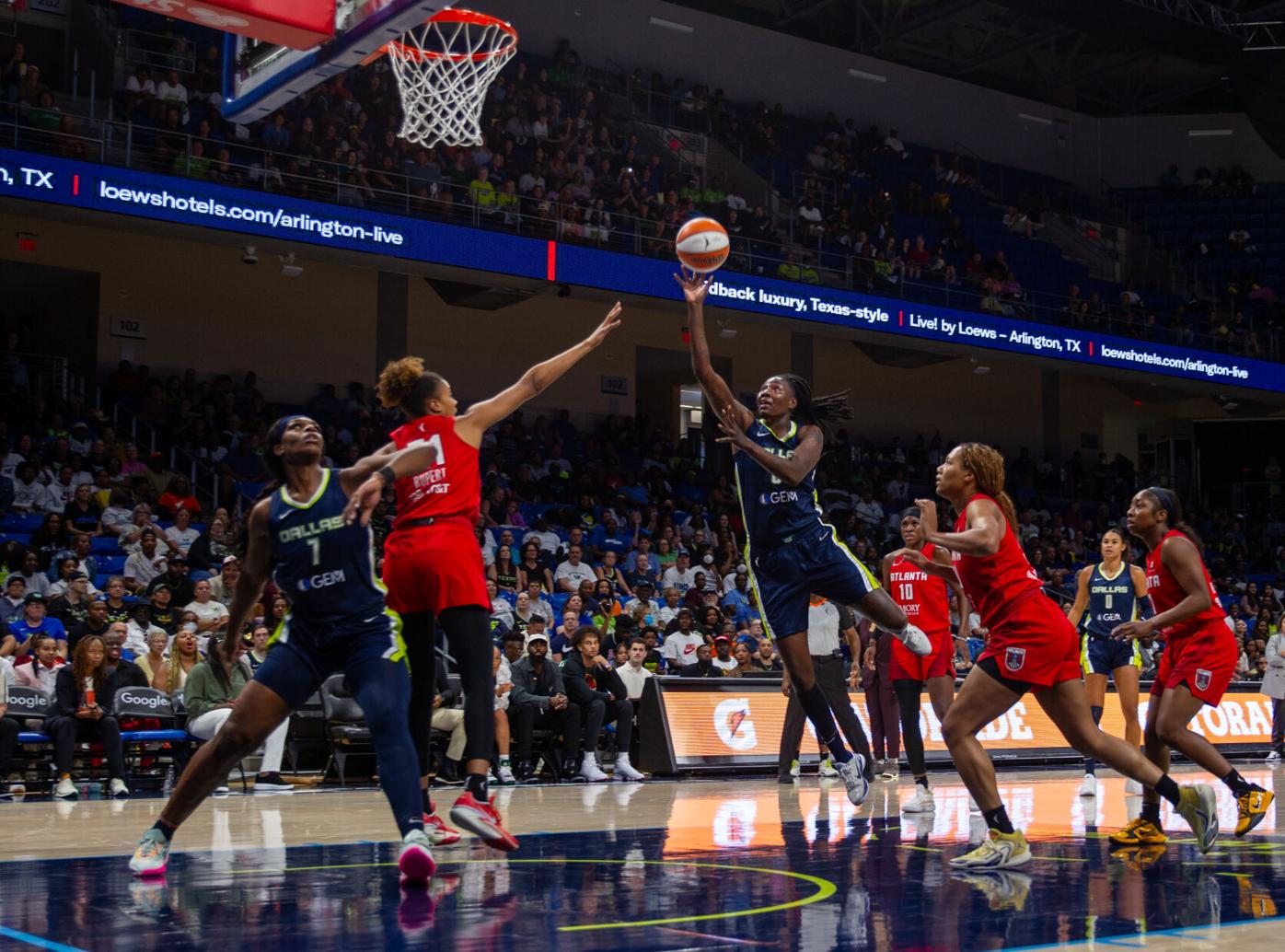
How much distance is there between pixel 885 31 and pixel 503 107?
11421mm

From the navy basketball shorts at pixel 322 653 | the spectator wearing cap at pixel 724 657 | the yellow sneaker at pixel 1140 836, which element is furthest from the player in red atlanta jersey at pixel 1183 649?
the spectator wearing cap at pixel 724 657

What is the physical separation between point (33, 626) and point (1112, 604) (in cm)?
951

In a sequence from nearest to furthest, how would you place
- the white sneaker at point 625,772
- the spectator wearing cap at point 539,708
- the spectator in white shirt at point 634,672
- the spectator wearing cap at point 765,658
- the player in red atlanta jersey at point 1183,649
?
the player in red atlanta jersey at point 1183,649 < the spectator wearing cap at point 539,708 < the white sneaker at point 625,772 < the spectator in white shirt at point 634,672 < the spectator wearing cap at point 765,658

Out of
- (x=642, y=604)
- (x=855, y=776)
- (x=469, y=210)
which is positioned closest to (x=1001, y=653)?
(x=855, y=776)

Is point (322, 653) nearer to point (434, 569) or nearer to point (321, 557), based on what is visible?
point (321, 557)

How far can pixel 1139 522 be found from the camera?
7.50m

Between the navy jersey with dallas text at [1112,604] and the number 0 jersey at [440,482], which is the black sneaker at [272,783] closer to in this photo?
the number 0 jersey at [440,482]

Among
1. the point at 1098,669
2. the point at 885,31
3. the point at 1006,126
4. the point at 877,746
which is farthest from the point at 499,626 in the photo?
the point at 1006,126

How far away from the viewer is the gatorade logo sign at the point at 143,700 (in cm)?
1183

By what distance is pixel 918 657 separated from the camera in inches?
398

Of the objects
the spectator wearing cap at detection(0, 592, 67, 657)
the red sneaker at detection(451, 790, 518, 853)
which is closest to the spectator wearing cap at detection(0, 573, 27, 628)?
the spectator wearing cap at detection(0, 592, 67, 657)

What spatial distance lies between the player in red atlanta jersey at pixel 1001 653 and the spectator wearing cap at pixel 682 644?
9.72m

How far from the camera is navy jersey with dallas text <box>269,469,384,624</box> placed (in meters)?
5.44

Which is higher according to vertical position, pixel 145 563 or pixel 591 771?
pixel 145 563
